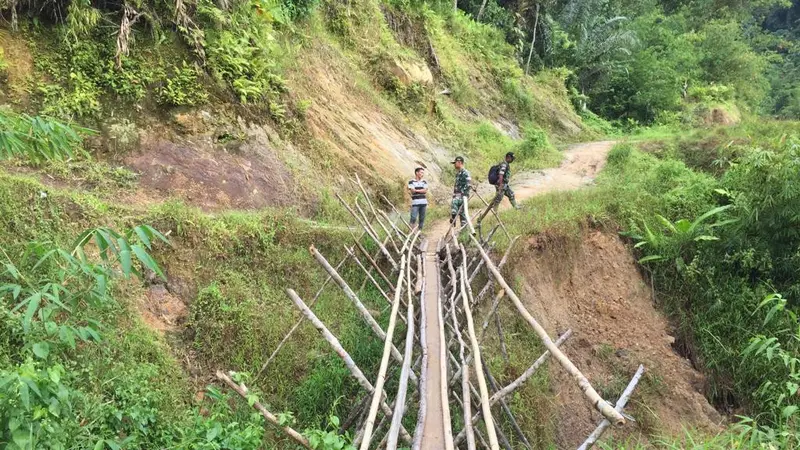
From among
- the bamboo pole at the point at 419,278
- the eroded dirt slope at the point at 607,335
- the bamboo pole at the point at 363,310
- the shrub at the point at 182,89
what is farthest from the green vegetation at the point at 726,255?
the shrub at the point at 182,89

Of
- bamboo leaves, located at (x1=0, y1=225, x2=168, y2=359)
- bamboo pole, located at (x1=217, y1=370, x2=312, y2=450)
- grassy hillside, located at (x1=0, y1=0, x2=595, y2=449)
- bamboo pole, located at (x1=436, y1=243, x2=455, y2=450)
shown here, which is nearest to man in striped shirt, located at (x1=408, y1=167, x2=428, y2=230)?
grassy hillside, located at (x1=0, y1=0, x2=595, y2=449)

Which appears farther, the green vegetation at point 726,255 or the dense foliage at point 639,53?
the dense foliage at point 639,53

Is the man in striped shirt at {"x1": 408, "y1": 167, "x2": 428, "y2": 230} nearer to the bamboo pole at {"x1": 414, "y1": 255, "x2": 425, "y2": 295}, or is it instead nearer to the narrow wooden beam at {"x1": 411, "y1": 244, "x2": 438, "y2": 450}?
the bamboo pole at {"x1": 414, "y1": 255, "x2": 425, "y2": 295}

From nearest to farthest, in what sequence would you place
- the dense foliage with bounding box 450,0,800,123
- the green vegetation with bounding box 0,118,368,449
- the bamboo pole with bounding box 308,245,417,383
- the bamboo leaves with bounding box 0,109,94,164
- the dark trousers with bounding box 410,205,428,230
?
1. the bamboo leaves with bounding box 0,109,94,164
2. the green vegetation with bounding box 0,118,368,449
3. the bamboo pole with bounding box 308,245,417,383
4. the dark trousers with bounding box 410,205,428,230
5. the dense foliage with bounding box 450,0,800,123

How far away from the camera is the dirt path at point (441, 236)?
3.16 metres

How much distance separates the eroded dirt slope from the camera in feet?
20.2

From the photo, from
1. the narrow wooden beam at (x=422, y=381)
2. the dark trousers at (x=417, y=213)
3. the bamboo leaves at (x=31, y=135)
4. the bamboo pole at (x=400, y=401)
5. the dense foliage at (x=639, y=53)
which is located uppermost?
the dense foliage at (x=639, y=53)

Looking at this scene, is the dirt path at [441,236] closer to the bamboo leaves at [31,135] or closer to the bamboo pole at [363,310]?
the bamboo pole at [363,310]

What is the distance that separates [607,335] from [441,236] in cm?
296

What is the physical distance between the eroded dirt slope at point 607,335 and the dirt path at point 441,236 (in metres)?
1.86

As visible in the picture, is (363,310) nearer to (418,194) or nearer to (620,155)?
(418,194)

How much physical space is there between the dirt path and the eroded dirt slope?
186cm

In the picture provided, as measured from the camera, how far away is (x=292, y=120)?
8.47m

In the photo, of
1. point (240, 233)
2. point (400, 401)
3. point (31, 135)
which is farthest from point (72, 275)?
point (240, 233)
